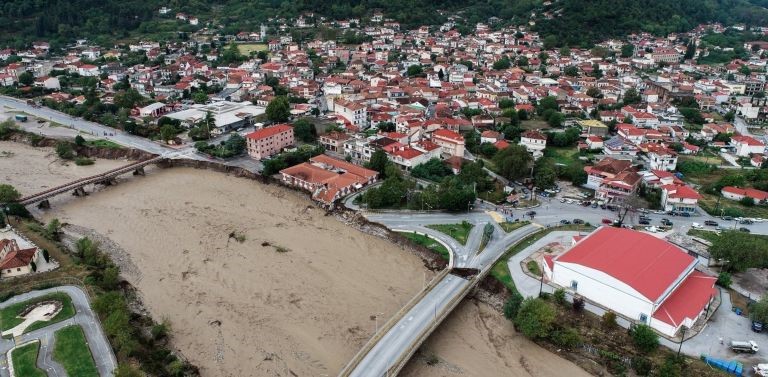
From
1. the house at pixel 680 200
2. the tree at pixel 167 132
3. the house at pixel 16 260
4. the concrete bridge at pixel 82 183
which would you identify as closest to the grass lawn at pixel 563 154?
the house at pixel 680 200

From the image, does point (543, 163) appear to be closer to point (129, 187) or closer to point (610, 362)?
point (610, 362)

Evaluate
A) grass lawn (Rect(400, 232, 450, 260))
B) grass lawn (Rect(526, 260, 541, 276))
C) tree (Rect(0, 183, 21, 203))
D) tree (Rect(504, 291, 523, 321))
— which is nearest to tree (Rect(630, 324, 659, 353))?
tree (Rect(504, 291, 523, 321))

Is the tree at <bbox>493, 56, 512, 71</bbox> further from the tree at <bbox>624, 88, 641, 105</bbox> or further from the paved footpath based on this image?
the paved footpath

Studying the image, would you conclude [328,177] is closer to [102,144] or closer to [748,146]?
[102,144]

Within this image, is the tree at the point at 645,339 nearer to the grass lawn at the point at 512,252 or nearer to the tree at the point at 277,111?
the grass lawn at the point at 512,252

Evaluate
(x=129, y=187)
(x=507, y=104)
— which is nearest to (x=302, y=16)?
(x=507, y=104)

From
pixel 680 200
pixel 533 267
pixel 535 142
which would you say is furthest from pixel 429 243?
pixel 535 142

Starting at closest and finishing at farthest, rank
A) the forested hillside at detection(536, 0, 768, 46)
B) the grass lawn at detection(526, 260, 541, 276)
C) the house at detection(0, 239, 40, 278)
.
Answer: the house at detection(0, 239, 40, 278), the grass lawn at detection(526, 260, 541, 276), the forested hillside at detection(536, 0, 768, 46)
